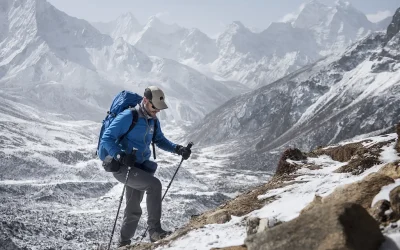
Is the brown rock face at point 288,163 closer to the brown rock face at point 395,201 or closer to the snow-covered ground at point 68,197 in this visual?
the brown rock face at point 395,201

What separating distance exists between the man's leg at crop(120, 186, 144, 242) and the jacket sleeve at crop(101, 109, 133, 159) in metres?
1.97

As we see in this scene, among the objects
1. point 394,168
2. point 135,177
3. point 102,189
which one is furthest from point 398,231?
point 102,189

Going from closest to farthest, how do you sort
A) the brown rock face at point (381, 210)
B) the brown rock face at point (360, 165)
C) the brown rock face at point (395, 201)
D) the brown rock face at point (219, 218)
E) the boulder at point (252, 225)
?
1. the brown rock face at point (395, 201)
2. the brown rock face at point (381, 210)
3. the boulder at point (252, 225)
4. the brown rock face at point (219, 218)
5. the brown rock face at point (360, 165)

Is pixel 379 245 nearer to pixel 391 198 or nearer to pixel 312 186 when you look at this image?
pixel 391 198

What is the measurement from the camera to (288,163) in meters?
17.0

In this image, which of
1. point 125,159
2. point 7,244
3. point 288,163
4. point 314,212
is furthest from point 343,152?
point 7,244

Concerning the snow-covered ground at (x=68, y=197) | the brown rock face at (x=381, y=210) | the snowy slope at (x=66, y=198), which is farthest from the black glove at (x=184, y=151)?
the snowy slope at (x=66, y=198)

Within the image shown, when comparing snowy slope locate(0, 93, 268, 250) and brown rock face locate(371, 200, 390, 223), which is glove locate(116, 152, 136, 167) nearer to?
brown rock face locate(371, 200, 390, 223)

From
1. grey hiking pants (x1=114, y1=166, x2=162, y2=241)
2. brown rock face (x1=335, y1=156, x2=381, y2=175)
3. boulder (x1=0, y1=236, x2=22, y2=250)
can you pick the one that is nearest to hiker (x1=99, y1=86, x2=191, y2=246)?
grey hiking pants (x1=114, y1=166, x2=162, y2=241)

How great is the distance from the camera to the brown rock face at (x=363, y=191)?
798 centimetres

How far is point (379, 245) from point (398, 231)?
1.85ft

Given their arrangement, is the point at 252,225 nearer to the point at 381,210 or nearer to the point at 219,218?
the point at 381,210

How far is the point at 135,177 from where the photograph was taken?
11.3 meters

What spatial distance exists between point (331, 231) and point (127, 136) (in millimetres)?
6868
